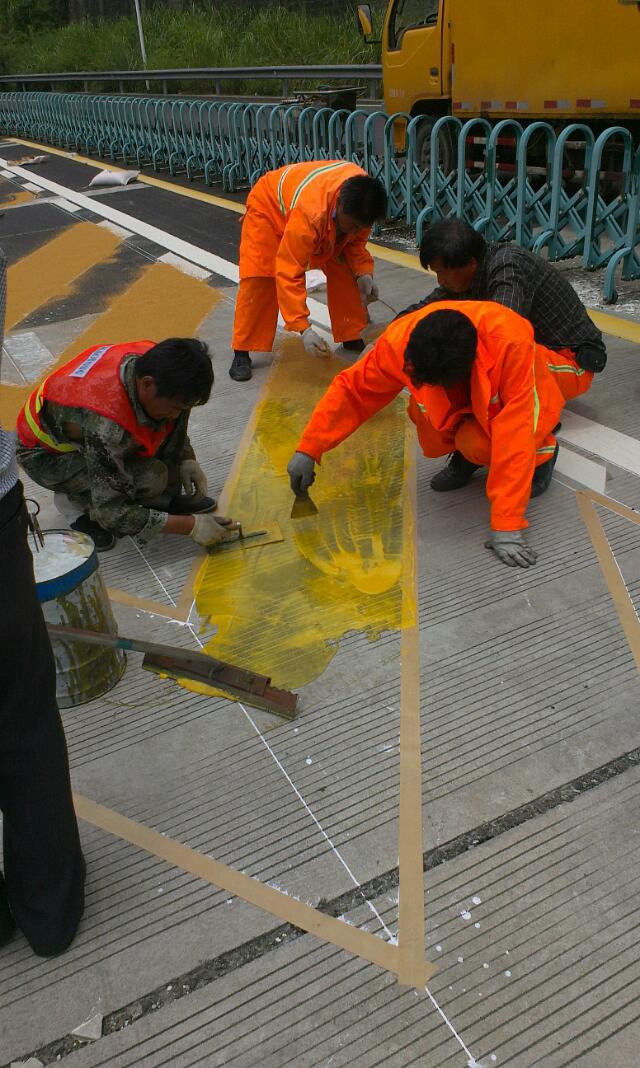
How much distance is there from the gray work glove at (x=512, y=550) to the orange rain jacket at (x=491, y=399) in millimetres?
48

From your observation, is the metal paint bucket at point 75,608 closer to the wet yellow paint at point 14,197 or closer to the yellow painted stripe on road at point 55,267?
the yellow painted stripe on road at point 55,267

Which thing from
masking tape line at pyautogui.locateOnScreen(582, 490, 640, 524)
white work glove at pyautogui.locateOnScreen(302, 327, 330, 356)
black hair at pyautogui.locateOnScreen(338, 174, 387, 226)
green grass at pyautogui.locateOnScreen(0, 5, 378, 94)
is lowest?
masking tape line at pyautogui.locateOnScreen(582, 490, 640, 524)

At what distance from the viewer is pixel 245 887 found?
2.06 meters

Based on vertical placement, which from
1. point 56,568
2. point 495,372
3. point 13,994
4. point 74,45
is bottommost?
point 13,994

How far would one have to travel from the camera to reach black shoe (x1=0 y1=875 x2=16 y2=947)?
6.22 feet

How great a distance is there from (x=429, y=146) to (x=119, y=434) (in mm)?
8204

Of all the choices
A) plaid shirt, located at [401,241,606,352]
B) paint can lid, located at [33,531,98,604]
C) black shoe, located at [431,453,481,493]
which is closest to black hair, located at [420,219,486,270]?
plaid shirt, located at [401,241,606,352]

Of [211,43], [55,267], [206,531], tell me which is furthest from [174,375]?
[211,43]

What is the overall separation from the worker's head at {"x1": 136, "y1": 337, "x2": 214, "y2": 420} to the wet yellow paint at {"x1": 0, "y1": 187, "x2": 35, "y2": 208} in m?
9.44

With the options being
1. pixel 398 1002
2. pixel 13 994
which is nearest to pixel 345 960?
pixel 398 1002

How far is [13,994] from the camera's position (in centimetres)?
186

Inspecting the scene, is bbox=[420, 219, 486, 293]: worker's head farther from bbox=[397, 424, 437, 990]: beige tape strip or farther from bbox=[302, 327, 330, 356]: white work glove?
bbox=[397, 424, 437, 990]: beige tape strip

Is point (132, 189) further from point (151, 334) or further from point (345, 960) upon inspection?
point (345, 960)

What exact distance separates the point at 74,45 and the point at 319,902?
35.4 meters
